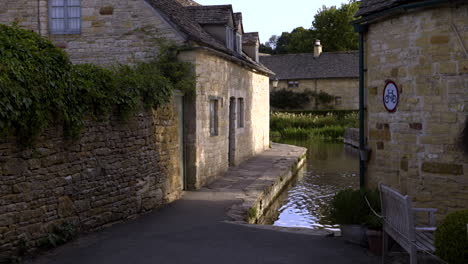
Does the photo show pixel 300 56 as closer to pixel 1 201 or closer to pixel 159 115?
pixel 159 115

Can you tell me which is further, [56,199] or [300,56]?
[300,56]

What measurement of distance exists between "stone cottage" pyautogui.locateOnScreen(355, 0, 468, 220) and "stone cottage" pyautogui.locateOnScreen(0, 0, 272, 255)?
4.52 meters

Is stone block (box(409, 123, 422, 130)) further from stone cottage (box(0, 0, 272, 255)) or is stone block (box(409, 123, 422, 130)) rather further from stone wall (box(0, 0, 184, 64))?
stone wall (box(0, 0, 184, 64))

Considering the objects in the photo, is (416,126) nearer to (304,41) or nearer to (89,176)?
(89,176)

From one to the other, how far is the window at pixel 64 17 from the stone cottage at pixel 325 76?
3103 cm

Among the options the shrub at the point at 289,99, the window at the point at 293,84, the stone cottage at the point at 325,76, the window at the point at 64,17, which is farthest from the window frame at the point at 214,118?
the window at the point at 293,84

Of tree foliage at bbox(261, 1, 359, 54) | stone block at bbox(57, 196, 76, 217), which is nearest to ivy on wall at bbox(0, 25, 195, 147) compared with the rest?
stone block at bbox(57, 196, 76, 217)

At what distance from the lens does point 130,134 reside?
29.5ft

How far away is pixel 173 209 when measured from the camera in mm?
9867

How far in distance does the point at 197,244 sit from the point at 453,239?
12.1 feet

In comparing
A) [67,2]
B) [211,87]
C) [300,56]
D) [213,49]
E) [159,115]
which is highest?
[300,56]

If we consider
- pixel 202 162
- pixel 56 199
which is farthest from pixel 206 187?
pixel 56 199

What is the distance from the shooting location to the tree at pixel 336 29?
180 ft

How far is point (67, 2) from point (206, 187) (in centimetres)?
620
